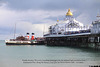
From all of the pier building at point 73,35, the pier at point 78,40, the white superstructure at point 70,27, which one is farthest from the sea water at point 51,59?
the white superstructure at point 70,27

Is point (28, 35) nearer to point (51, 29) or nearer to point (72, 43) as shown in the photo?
point (51, 29)

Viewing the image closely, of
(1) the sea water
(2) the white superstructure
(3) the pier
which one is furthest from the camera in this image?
(2) the white superstructure

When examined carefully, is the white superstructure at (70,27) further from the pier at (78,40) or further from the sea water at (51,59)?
the sea water at (51,59)

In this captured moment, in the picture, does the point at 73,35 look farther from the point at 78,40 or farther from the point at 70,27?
the point at 70,27

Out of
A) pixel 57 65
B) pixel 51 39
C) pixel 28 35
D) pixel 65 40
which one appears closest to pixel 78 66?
pixel 57 65

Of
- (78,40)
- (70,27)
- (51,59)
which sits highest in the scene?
(70,27)

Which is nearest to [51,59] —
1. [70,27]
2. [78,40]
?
[78,40]

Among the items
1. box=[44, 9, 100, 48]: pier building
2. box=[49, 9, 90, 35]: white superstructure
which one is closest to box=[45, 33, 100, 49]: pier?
box=[44, 9, 100, 48]: pier building

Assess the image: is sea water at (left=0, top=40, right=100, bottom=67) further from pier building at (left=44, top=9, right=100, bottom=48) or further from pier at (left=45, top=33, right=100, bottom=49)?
pier building at (left=44, top=9, right=100, bottom=48)

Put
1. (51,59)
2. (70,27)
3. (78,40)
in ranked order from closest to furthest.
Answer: (51,59) < (78,40) < (70,27)

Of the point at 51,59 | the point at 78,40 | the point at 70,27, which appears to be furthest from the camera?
the point at 70,27

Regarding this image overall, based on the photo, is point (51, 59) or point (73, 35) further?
point (73, 35)

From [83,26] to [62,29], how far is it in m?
13.1

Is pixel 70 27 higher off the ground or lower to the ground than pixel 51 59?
higher
